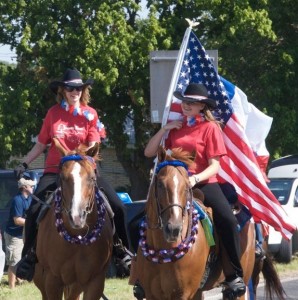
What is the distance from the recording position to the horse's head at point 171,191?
8.01m

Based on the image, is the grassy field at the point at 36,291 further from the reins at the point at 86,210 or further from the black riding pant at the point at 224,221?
the black riding pant at the point at 224,221

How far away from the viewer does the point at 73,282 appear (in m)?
9.73

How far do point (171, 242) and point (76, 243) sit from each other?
169cm

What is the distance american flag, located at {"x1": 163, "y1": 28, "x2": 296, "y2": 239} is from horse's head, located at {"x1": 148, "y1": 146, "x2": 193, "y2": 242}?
1.77 m

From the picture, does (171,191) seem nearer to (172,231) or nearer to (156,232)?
(172,231)

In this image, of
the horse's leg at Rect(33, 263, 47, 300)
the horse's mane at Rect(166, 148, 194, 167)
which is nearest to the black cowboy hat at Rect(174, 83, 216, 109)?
the horse's mane at Rect(166, 148, 194, 167)

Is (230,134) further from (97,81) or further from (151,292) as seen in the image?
(97,81)

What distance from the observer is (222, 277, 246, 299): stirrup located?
9.44m

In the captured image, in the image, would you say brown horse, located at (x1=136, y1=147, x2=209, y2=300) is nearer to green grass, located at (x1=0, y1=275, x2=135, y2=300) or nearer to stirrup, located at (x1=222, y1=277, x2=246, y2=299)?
stirrup, located at (x1=222, y1=277, x2=246, y2=299)

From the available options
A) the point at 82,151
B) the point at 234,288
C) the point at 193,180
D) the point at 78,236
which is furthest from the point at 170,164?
the point at 234,288

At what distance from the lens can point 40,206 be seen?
10.2 meters

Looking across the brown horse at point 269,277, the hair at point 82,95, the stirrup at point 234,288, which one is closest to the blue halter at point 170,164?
the stirrup at point 234,288

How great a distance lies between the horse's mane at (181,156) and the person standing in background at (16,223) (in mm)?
7131

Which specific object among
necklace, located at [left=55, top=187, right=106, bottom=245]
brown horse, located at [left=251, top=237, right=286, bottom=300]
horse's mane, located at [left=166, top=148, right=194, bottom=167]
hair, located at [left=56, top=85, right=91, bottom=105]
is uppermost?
hair, located at [left=56, top=85, right=91, bottom=105]
